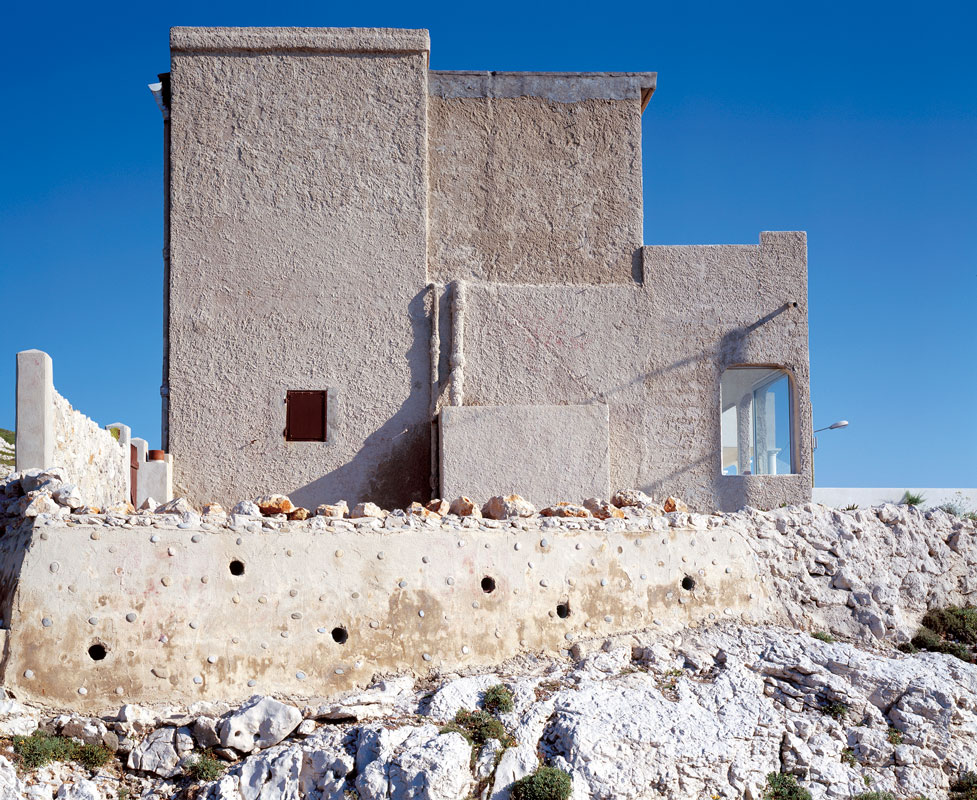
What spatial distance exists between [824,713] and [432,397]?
643cm

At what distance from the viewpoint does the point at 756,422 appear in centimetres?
1465

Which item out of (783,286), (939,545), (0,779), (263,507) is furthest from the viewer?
(783,286)

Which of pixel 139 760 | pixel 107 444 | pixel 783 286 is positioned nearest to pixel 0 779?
pixel 139 760

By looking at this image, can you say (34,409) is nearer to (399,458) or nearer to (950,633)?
(399,458)

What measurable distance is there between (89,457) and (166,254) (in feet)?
10.2

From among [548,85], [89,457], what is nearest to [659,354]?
[548,85]

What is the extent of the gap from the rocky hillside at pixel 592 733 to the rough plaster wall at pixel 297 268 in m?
4.81

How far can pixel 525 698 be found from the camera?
936 cm

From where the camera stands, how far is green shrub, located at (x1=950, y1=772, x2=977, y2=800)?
9.40 metres

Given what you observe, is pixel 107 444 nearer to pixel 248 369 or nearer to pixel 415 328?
pixel 248 369

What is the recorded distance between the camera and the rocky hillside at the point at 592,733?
8656 millimetres

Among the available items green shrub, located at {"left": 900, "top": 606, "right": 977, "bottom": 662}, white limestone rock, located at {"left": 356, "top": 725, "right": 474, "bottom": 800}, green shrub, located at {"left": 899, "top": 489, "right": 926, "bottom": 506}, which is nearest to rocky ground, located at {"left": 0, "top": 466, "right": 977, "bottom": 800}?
white limestone rock, located at {"left": 356, "top": 725, "right": 474, "bottom": 800}

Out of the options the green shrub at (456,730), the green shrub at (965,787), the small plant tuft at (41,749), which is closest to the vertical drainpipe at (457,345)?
the green shrub at (456,730)

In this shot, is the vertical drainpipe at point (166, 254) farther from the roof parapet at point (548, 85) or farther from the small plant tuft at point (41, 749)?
the small plant tuft at point (41, 749)
